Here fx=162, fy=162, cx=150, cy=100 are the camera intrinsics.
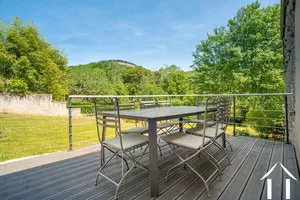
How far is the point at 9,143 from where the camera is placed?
4.82 meters

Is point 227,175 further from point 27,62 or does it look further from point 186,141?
point 27,62

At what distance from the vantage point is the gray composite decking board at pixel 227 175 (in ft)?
4.86

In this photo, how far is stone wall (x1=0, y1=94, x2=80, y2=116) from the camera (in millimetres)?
9609

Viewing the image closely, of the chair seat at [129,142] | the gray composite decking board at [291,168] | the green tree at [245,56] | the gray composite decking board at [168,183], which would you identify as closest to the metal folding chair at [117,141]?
the chair seat at [129,142]

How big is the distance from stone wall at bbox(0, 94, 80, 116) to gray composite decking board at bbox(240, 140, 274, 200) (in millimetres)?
10289

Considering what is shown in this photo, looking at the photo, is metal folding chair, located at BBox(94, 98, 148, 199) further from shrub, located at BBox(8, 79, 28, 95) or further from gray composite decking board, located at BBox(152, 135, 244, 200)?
shrub, located at BBox(8, 79, 28, 95)

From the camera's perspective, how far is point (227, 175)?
1.82m

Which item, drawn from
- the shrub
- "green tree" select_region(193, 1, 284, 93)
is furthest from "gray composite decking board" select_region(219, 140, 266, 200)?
the shrub

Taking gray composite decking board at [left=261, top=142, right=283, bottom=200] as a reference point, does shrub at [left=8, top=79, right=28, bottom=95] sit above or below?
above

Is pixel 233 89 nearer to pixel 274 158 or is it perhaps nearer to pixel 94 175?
pixel 274 158

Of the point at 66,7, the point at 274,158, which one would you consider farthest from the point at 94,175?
the point at 66,7

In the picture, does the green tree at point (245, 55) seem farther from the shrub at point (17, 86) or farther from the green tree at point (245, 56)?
the shrub at point (17, 86)

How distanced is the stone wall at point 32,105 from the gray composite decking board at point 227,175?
32.8 ft

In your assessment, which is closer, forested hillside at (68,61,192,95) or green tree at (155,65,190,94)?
forested hillside at (68,61,192,95)
